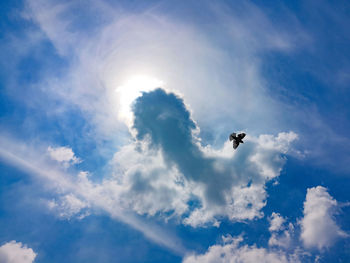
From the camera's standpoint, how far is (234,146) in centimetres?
11162
